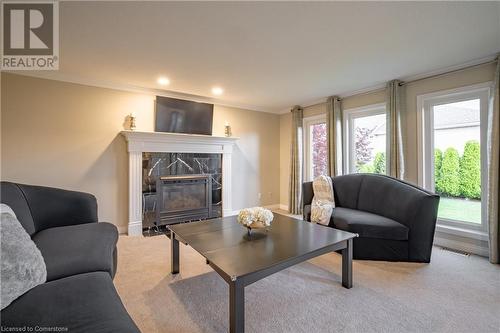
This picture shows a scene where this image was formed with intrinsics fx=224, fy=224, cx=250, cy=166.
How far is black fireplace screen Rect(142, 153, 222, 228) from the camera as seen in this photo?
3697 mm

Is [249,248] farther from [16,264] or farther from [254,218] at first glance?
[16,264]

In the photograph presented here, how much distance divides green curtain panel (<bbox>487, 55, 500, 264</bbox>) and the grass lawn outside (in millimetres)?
323

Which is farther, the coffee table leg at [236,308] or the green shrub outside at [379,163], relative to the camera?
the green shrub outside at [379,163]

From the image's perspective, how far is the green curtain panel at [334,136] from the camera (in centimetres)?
407

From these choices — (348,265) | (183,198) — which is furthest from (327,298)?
(183,198)

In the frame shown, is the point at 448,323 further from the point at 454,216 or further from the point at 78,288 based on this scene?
the point at 78,288

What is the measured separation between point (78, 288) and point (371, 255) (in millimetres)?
2711

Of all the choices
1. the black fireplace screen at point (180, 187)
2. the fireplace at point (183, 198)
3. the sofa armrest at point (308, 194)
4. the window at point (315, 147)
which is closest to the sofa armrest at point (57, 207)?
the black fireplace screen at point (180, 187)

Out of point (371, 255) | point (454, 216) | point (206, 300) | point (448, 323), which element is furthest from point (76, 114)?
point (454, 216)

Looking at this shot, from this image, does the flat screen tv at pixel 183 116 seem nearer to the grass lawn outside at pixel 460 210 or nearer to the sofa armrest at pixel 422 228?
the sofa armrest at pixel 422 228

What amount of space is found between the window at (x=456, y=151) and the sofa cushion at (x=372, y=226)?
1.13 metres

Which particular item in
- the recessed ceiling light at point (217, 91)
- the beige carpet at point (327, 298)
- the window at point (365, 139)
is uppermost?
the recessed ceiling light at point (217, 91)

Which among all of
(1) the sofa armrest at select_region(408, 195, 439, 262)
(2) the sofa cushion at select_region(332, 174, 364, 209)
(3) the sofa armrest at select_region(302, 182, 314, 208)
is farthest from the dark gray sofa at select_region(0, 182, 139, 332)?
(2) the sofa cushion at select_region(332, 174, 364, 209)

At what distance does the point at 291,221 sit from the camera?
8.22ft
